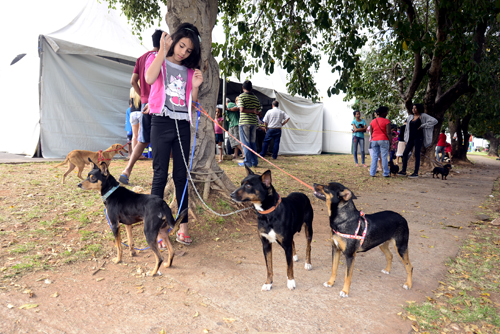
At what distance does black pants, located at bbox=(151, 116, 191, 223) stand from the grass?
2469mm

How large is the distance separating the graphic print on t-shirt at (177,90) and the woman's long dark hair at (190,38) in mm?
188

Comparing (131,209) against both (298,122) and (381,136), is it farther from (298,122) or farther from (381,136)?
(298,122)

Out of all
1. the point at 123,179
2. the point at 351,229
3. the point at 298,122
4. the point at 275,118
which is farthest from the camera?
the point at 298,122

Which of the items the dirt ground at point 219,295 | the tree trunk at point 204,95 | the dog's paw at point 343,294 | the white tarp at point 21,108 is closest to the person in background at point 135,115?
the tree trunk at point 204,95

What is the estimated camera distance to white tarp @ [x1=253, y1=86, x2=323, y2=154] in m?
15.3

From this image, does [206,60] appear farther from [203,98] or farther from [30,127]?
[30,127]

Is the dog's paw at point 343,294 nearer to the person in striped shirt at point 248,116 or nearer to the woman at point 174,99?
the woman at point 174,99

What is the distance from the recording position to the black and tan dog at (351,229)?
2605mm

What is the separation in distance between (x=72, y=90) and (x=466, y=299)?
9944mm

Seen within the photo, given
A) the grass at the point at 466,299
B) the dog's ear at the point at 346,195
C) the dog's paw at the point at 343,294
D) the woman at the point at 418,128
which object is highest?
the woman at the point at 418,128

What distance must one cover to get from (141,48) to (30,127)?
417 cm

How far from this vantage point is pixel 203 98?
164 inches

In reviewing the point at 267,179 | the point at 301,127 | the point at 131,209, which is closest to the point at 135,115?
the point at 131,209

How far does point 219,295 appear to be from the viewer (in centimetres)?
250
